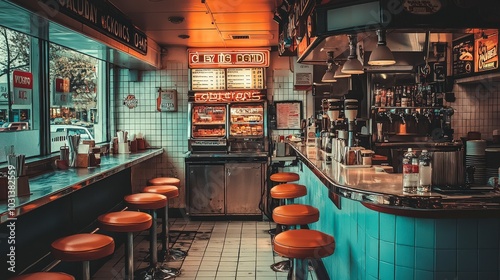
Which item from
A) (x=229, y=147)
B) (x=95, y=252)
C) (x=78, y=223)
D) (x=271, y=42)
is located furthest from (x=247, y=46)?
(x=95, y=252)

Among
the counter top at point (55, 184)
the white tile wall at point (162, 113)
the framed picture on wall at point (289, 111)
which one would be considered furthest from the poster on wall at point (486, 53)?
the counter top at point (55, 184)

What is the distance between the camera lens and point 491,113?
24.9ft

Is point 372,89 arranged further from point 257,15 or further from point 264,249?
point 264,249

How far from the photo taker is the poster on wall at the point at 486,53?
249 inches

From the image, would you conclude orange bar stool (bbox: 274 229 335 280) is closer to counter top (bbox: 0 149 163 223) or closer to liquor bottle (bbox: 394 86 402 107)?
counter top (bbox: 0 149 163 223)

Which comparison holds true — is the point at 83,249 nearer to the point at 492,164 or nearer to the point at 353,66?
the point at 353,66

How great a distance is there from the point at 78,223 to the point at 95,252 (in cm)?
176

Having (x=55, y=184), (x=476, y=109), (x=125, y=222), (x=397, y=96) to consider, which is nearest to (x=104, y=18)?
(x=55, y=184)

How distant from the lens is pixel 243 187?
7.29 metres

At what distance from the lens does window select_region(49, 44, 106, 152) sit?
17.0ft

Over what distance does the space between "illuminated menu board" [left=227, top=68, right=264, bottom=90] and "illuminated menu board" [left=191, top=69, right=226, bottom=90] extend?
0.12 meters

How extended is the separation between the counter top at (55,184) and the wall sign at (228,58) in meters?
2.43

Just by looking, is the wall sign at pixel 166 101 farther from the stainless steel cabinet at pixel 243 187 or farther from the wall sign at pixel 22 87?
the wall sign at pixel 22 87

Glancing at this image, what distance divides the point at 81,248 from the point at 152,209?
5.17ft
